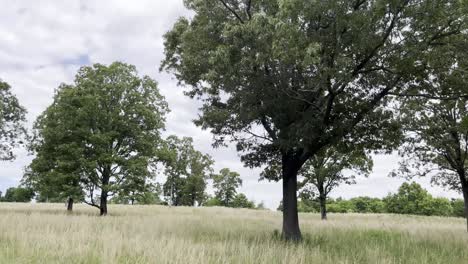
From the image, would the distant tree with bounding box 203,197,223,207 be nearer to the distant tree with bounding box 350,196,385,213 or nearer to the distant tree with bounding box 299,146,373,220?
the distant tree with bounding box 350,196,385,213

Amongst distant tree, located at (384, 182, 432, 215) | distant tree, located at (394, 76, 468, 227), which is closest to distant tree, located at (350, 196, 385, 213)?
distant tree, located at (384, 182, 432, 215)

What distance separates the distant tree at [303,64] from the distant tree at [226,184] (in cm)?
5852

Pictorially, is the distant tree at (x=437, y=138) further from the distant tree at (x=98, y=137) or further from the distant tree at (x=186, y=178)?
the distant tree at (x=186, y=178)

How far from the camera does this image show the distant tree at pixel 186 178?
63.0 meters

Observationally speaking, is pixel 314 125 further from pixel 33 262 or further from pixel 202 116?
pixel 33 262

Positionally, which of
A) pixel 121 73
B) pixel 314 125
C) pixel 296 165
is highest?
pixel 121 73

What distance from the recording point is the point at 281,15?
912cm

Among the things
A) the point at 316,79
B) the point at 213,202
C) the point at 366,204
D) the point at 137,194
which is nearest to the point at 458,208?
the point at 366,204

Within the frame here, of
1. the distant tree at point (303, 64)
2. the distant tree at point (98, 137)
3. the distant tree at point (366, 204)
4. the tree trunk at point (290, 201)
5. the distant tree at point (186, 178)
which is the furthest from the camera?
the distant tree at point (366, 204)

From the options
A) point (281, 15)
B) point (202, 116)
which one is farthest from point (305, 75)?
point (202, 116)

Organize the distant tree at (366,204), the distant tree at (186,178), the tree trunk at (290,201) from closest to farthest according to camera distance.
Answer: the tree trunk at (290,201) → the distant tree at (186,178) → the distant tree at (366,204)

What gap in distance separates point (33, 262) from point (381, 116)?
11.9 m

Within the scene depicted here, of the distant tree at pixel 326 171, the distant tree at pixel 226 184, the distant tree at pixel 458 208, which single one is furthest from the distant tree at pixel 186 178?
the distant tree at pixel 458 208

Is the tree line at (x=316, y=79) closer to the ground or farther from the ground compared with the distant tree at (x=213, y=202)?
farther from the ground
